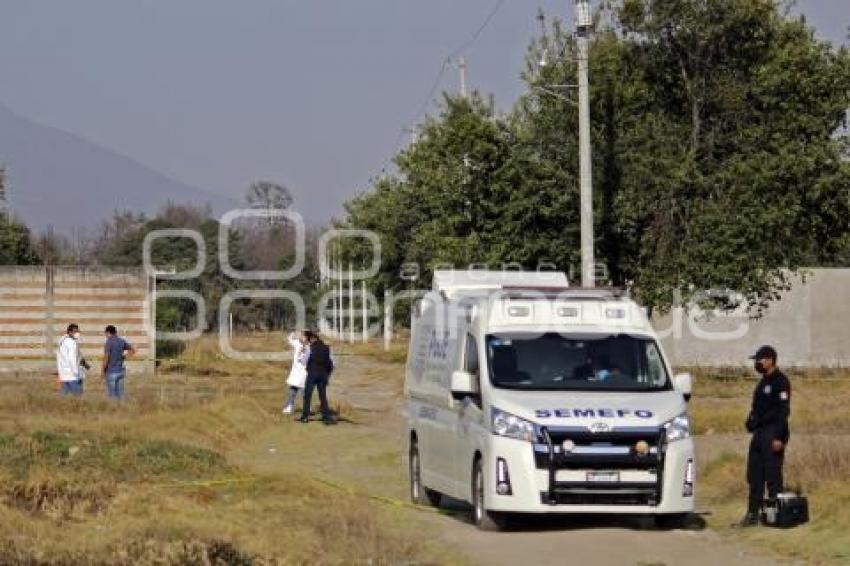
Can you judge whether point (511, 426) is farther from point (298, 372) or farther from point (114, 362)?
point (114, 362)

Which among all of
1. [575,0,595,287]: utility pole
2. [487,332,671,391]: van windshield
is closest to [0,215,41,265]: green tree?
[575,0,595,287]: utility pole

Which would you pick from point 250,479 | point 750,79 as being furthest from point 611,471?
point 750,79

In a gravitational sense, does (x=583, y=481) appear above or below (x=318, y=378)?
below

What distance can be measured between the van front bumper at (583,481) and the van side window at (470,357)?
1.52m

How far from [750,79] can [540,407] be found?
25295 millimetres

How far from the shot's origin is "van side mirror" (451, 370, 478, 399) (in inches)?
617

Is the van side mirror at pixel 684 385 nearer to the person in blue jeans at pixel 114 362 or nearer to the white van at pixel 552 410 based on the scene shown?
the white van at pixel 552 410

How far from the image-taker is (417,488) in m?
18.6

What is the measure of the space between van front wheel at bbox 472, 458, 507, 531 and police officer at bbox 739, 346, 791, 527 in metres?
2.51

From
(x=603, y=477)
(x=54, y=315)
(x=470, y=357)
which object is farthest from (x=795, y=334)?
(x=603, y=477)

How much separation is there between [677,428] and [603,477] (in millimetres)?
934

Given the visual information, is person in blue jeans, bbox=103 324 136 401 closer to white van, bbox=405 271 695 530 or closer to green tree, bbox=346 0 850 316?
green tree, bbox=346 0 850 316

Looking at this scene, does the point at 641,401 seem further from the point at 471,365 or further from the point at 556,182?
the point at 556,182

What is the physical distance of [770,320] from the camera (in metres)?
51.6
